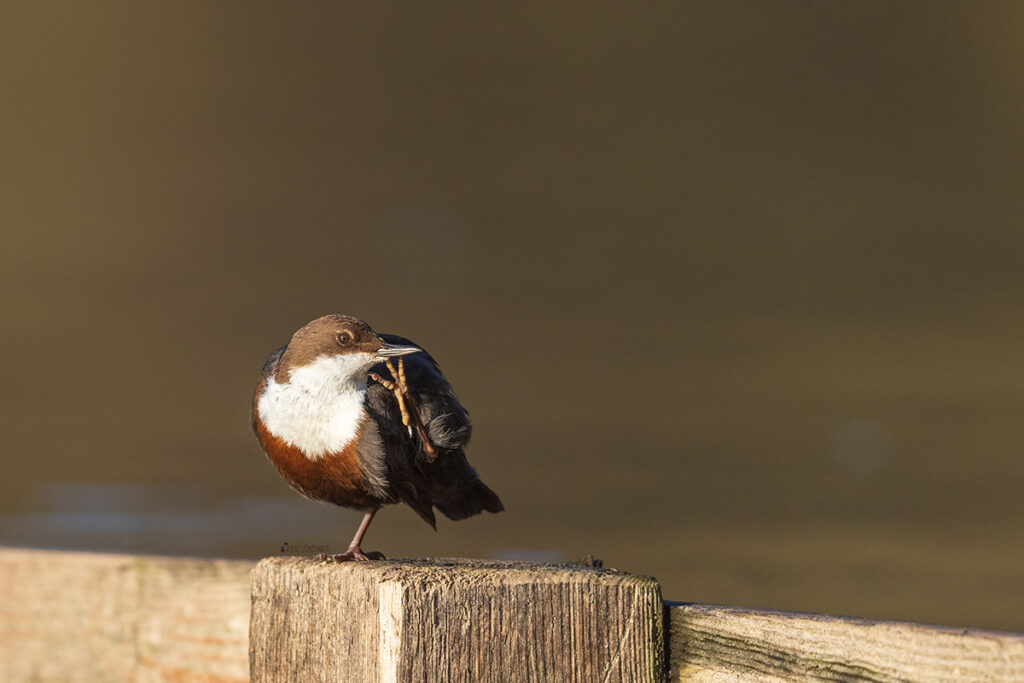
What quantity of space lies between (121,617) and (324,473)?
494 millimetres

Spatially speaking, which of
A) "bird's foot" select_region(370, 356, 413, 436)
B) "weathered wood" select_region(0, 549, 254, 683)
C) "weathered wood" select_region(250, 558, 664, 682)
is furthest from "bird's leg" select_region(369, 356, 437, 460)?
"weathered wood" select_region(250, 558, 664, 682)

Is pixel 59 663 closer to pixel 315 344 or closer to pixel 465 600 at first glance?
pixel 315 344

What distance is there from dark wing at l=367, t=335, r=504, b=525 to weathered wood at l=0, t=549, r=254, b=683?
0.38 metres

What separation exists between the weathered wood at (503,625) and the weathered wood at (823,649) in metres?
0.05

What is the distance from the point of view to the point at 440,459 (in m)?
2.34

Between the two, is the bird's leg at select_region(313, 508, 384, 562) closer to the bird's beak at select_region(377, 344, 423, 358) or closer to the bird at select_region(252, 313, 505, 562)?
the bird at select_region(252, 313, 505, 562)

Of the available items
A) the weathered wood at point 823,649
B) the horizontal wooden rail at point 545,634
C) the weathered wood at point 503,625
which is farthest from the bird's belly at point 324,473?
the weathered wood at point 823,649

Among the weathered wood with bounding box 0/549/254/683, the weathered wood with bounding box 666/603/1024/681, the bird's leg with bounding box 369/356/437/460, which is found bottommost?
the weathered wood with bounding box 666/603/1024/681

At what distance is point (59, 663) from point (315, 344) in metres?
0.87

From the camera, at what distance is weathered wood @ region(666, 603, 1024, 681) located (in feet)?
3.92

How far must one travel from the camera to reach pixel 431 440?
2.27 metres

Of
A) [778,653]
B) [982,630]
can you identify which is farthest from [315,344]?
[982,630]

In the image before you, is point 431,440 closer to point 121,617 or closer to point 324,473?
point 324,473

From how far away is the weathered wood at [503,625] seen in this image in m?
1.42
